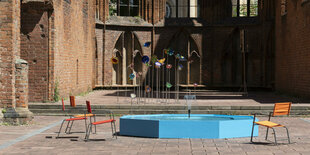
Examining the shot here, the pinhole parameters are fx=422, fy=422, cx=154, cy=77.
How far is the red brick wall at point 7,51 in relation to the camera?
11.1m

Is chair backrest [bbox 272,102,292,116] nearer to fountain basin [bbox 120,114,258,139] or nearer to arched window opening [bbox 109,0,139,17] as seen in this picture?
fountain basin [bbox 120,114,258,139]

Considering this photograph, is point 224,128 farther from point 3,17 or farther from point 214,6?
point 214,6

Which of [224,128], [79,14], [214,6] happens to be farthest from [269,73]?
[224,128]

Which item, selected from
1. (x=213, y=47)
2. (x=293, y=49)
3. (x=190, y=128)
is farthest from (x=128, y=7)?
(x=190, y=128)

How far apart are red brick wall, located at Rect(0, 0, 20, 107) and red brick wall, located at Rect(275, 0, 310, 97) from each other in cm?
1180

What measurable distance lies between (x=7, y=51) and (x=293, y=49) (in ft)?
44.4

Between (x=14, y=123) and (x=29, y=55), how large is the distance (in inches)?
180

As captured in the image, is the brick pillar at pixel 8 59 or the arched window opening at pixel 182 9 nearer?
the brick pillar at pixel 8 59

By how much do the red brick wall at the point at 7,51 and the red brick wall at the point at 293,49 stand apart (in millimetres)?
11801

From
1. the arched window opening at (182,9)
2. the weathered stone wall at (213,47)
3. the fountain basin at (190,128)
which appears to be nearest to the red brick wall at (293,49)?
the weathered stone wall at (213,47)

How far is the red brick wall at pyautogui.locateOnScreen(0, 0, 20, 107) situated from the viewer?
36.5 feet

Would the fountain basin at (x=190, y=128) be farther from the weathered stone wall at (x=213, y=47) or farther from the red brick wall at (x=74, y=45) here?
the weathered stone wall at (x=213, y=47)

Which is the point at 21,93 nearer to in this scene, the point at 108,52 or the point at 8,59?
the point at 8,59

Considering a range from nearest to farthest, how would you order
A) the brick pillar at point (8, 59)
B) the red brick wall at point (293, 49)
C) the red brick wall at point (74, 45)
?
the brick pillar at point (8, 59), the red brick wall at point (74, 45), the red brick wall at point (293, 49)
